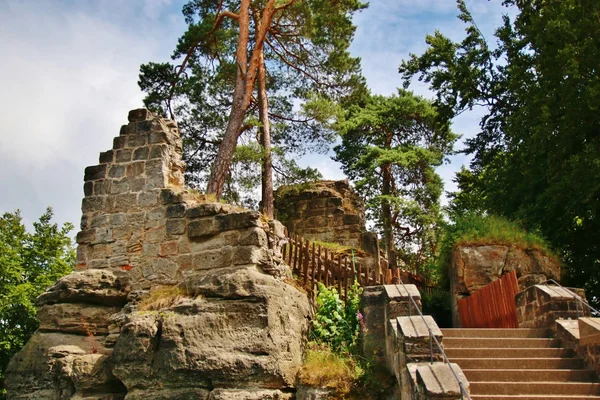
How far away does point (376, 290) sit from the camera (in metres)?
9.03

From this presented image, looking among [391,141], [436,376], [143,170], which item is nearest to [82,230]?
[143,170]

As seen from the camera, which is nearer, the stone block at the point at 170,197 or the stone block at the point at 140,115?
the stone block at the point at 170,197

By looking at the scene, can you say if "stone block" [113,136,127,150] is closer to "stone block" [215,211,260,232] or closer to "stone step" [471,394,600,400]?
"stone block" [215,211,260,232]

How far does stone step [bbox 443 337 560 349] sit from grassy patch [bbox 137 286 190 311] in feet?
12.9

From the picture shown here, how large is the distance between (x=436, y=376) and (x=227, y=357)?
2695mm

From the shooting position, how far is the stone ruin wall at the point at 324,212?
668 inches

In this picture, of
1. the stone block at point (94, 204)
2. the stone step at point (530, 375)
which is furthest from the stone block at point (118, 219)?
the stone step at point (530, 375)

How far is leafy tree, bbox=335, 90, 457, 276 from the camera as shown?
73.4 ft

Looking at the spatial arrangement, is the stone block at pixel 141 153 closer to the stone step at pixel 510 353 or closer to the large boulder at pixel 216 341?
the large boulder at pixel 216 341

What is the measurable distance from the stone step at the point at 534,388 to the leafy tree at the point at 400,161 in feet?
43.6

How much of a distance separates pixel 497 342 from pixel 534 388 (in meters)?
1.35

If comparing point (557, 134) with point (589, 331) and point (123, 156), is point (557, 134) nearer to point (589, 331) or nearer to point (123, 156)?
point (589, 331)

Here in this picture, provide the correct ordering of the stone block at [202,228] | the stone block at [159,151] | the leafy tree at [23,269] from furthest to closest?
the leafy tree at [23,269]
the stone block at [159,151]
the stone block at [202,228]

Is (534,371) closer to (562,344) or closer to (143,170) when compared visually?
(562,344)
